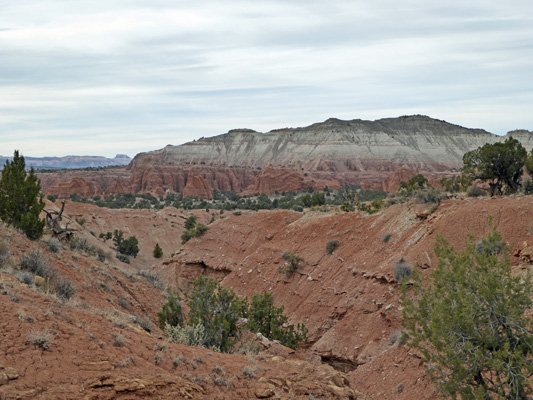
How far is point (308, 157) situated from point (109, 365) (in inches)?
5137

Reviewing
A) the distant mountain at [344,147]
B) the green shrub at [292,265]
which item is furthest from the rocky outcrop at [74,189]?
the green shrub at [292,265]

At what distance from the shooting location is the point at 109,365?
7.43 metres

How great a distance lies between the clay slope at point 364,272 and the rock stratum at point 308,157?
6519cm

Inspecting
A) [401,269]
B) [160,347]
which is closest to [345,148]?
[401,269]

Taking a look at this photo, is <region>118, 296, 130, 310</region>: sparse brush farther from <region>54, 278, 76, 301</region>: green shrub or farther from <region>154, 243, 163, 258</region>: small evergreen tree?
<region>154, 243, 163, 258</region>: small evergreen tree

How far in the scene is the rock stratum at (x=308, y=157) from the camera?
106 m

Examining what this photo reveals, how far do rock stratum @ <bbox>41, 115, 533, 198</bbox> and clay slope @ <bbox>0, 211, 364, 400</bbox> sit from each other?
8560 cm

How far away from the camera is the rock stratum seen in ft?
349

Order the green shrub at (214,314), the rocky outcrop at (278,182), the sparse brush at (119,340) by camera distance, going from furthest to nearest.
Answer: the rocky outcrop at (278,182)
the green shrub at (214,314)
the sparse brush at (119,340)

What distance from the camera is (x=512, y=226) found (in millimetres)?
17781

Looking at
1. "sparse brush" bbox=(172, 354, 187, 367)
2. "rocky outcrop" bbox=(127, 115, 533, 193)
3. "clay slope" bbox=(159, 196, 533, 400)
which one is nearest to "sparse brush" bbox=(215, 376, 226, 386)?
"sparse brush" bbox=(172, 354, 187, 367)

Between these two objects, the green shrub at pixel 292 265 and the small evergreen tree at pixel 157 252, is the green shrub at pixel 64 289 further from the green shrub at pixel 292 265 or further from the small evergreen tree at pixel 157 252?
the small evergreen tree at pixel 157 252

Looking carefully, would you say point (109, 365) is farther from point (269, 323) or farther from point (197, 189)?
point (197, 189)

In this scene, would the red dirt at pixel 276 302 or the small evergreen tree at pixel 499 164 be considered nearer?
the red dirt at pixel 276 302
